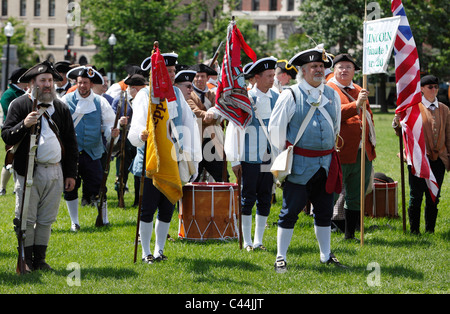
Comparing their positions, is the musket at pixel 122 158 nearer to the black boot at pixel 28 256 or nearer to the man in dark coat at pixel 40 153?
the man in dark coat at pixel 40 153

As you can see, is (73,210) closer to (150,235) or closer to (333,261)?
(150,235)

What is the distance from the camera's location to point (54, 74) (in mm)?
7266

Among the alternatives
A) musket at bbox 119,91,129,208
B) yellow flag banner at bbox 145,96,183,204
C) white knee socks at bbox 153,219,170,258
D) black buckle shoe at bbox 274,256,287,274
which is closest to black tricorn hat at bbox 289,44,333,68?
yellow flag banner at bbox 145,96,183,204

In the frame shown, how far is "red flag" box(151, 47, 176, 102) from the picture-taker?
24.4 ft

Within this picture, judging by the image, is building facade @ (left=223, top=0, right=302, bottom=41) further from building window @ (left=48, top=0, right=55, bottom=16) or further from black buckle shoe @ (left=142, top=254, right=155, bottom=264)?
black buckle shoe @ (left=142, top=254, right=155, bottom=264)

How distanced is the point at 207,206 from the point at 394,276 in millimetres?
2810

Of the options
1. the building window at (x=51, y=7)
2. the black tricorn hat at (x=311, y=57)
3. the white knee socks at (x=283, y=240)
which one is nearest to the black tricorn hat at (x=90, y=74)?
the black tricorn hat at (x=311, y=57)

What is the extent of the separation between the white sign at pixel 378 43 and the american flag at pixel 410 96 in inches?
25.2

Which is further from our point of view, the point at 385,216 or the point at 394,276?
the point at 385,216

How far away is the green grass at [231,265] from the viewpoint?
6793mm

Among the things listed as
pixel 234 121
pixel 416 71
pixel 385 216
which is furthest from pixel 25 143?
pixel 385 216

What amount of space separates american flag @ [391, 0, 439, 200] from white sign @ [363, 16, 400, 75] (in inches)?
25.2
